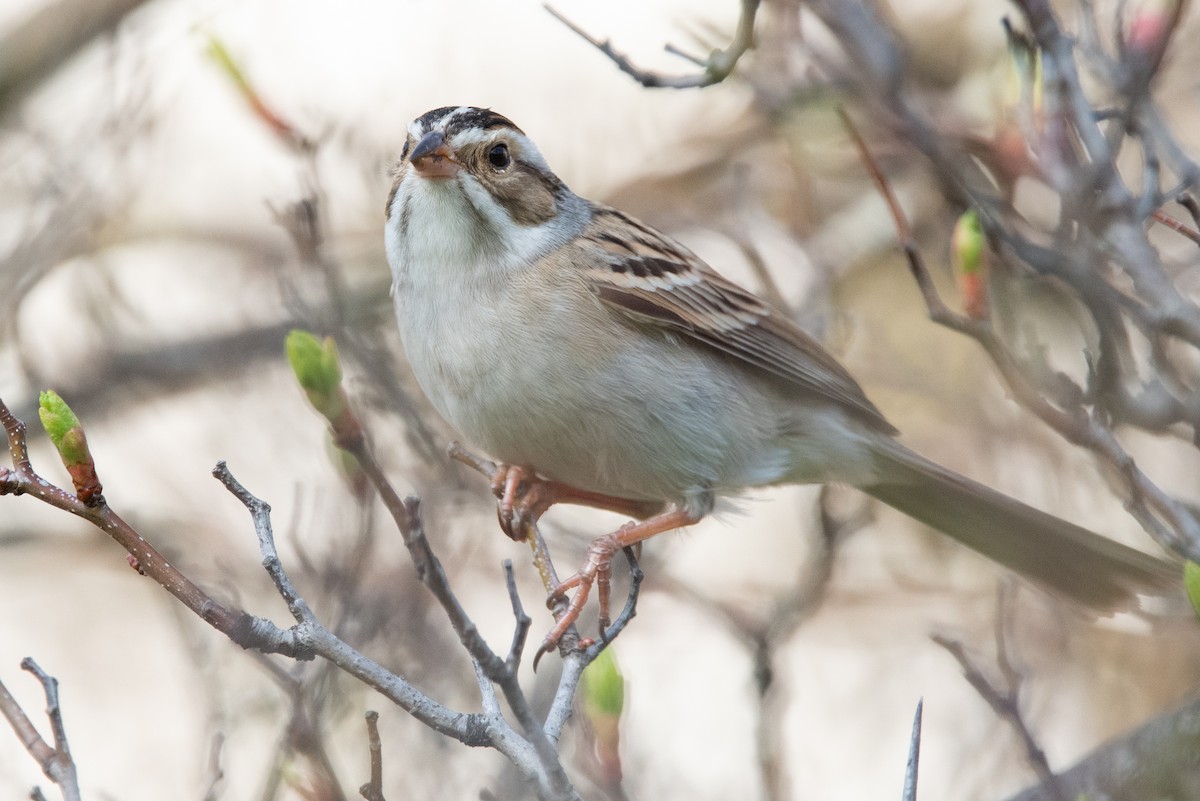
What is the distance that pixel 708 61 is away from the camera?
3367 mm

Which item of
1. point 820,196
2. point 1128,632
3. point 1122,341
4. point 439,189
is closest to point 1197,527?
point 1122,341

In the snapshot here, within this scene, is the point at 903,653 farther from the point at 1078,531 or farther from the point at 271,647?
the point at 271,647

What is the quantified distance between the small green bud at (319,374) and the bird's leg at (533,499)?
1.52 metres

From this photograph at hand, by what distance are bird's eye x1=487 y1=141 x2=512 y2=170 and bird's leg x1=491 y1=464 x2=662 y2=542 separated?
A: 38.6 inches

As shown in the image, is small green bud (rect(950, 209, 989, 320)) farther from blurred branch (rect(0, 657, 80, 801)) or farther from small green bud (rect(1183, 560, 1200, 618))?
blurred branch (rect(0, 657, 80, 801))

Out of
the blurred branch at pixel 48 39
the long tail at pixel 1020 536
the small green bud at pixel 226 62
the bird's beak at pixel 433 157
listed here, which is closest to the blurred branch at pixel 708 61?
the bird's beak at pixel 433 157

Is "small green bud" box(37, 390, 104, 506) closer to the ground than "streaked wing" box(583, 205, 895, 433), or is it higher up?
closer to the ground

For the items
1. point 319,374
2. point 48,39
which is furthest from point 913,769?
point 48,39

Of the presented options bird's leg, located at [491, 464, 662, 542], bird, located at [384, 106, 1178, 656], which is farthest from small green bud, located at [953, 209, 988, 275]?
bird's leg, located at [491, 464, 662, 542]

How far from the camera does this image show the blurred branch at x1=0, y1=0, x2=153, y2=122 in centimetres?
593

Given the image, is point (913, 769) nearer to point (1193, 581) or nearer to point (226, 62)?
point (1193, 581)

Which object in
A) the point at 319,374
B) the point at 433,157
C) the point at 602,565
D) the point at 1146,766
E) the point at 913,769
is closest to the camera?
the point at 319,374

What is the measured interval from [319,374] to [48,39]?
14.9 feet

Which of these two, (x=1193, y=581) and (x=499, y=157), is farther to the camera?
(x=499, y=157)
